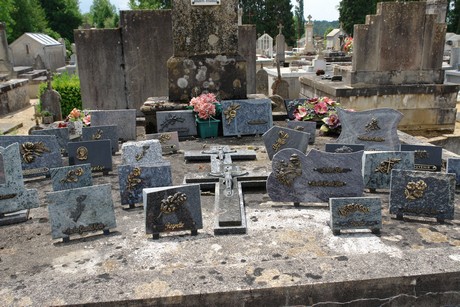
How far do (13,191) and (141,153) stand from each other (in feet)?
4.43

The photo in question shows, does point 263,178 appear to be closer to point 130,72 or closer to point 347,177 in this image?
point 347,177

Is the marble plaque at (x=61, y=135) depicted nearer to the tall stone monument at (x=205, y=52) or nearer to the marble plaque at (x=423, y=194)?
the tall stone monument at (x=205, y=52)

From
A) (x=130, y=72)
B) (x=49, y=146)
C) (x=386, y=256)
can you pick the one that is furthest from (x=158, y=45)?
(x=386, y=256)

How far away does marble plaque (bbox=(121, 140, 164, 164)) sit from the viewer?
4586 mm

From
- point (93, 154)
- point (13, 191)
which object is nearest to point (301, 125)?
point (93, 154)

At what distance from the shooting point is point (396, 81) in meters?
10.2

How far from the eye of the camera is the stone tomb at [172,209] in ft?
10.9

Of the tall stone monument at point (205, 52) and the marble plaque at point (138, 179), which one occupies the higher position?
the tall stone monument at point (205, 52)

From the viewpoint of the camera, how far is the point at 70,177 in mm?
4148

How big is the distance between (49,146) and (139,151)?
1.28 meters

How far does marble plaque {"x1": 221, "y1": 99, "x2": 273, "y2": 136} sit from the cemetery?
2 cm

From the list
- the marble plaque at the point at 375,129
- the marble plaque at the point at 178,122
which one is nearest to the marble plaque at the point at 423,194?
the marble plaque at the point at 375,129

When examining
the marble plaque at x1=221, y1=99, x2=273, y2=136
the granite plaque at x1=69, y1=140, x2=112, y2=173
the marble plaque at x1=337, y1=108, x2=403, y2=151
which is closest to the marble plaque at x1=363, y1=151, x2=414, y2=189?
the marble plaque at x1=337, y1=108, x2=403, y2=151

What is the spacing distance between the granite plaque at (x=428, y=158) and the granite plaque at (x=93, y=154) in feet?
12.0
